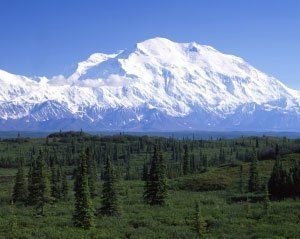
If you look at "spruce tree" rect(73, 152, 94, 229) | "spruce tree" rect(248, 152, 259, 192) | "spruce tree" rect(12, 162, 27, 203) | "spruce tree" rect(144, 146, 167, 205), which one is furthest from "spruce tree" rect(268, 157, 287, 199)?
"spruce tree" rect(12, 162, 27, 203)

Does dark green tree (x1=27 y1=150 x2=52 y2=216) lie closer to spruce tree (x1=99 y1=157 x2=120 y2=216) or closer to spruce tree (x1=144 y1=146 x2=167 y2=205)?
spruce tree (x1=99 y1=157 x2=120 y2=216)

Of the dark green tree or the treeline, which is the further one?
the dark green tree

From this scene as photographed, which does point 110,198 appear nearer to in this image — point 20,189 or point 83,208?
point 83,208

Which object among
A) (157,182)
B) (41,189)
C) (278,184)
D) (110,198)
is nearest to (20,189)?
(41,189)

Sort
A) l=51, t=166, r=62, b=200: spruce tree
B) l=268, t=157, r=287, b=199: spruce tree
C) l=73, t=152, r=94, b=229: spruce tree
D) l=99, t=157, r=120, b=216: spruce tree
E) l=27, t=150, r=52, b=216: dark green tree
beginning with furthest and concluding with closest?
l=51, t=166, r=62, b=200: spruce tree, l=268, t=157, r=287, b=199: spruce tree, l=27, t=150, r=52, b=216: dark green tree, l=99, t=157, r=120, b=216: spruce tree, l=73, t=152, r=94, b=229: spruce tree

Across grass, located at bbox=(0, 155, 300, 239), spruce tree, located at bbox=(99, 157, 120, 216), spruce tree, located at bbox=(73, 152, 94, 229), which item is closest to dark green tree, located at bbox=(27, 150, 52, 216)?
grass, located at bbox=(0, 155, 300, 239)

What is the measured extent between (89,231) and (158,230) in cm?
753

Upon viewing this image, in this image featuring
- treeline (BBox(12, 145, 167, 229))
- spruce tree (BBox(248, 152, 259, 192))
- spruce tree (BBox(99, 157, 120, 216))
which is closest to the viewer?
treeline (BBox(12, 145, 167, 229))

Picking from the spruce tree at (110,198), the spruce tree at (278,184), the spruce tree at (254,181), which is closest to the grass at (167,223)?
the spruce tree at (110,198)

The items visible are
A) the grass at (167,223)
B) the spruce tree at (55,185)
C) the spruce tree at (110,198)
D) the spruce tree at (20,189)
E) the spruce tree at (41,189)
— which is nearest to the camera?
the grass at (167,223)

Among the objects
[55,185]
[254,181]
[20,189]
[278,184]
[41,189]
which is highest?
[278,184]

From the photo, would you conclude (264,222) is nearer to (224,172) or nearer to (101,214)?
(101,214)

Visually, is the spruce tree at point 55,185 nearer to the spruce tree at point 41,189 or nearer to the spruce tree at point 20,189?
the spruce tree at point 20,189

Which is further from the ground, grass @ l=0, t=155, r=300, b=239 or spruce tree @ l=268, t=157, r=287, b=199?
spruce tree @ l=268, t=157, r=287, b=199
